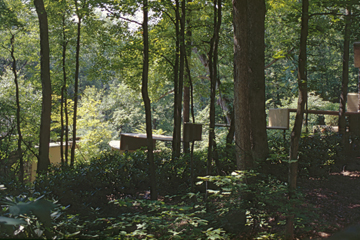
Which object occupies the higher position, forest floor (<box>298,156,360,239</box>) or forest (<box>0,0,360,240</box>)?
forest (<box>0,0,360,240</box>)

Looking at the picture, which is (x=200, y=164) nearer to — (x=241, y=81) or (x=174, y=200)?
(x=174, y=200)

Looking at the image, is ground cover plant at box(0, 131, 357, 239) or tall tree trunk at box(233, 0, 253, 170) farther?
tall tree trunk at box(233, 0, 253, 170)

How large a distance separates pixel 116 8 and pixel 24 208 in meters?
6.09

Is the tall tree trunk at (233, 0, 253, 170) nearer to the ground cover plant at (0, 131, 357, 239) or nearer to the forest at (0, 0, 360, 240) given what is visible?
the forest at (0, 0, 360, 240)

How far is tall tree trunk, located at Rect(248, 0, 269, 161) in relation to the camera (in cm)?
497

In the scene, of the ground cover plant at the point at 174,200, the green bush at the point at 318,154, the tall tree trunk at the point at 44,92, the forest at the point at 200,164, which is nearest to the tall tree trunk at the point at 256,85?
the forest at the point at 200,164

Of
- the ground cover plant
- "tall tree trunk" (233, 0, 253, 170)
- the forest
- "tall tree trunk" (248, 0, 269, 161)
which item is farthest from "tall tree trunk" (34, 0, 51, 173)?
"tall tree trunk" (248, 0, 269, 161)

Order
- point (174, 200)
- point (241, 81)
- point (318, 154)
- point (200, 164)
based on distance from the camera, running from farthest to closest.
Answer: point (318, 154)
point (200, 164)
point (174, 200)
point (241, 81)

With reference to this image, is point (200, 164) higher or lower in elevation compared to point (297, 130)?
lower

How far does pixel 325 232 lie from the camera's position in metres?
4.22

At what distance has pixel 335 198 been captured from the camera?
5.72 metres

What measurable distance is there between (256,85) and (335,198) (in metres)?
2.69

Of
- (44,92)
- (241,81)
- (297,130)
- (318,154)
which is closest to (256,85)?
(241,81)

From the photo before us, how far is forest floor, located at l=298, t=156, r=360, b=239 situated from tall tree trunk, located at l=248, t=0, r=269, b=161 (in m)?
1.17
